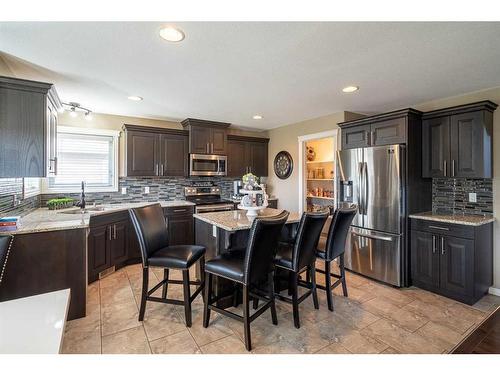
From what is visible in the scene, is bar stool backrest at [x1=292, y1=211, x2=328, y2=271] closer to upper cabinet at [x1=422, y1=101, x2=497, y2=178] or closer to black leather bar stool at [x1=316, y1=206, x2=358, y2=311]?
black leather bar stool at [x1=316, y1=206, x2=358, y2=311]

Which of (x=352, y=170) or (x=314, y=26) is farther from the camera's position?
(x=352, y=170)

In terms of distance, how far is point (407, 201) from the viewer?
3.05 meters

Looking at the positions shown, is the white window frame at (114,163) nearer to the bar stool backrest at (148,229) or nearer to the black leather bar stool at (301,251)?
the bar stool backrest at (148,229)

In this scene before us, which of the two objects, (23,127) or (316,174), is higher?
(23,127)

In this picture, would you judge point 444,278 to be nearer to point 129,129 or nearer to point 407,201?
point 407,201

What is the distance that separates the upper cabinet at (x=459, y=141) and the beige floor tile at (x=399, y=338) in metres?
1.91

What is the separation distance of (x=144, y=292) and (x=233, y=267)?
0.92m

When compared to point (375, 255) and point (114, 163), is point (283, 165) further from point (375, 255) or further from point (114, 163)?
point (114, 163)

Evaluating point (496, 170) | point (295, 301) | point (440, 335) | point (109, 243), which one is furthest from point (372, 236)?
point (109, 243)

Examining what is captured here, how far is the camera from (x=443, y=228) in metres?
2.82

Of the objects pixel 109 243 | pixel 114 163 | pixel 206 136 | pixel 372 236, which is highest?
pixel 206 136

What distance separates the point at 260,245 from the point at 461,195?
2.88 meters
